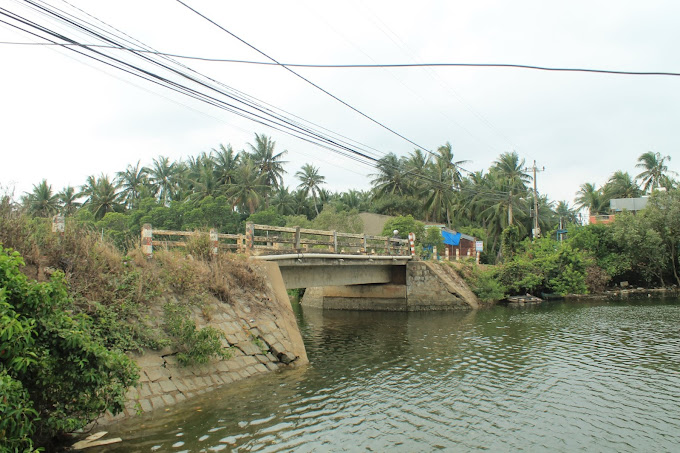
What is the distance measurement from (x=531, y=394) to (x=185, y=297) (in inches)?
367

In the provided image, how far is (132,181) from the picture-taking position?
63312 mm

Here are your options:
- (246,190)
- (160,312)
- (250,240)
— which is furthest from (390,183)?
(160,312)

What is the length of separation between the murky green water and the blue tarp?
31.3 meters

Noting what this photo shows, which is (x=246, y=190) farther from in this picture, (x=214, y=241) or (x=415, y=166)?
(x=214, y=241)

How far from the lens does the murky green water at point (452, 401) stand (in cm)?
831

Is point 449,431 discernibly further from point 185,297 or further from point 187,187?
point 187,187

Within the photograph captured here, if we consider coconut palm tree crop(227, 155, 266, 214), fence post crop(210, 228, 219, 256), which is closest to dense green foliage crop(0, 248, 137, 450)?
fence post crop(210, 228, 219, 256)

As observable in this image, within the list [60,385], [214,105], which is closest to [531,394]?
[60,385]

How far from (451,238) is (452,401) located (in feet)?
138

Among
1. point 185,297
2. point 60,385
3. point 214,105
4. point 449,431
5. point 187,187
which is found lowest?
point 449,431

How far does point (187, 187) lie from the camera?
2425 inches

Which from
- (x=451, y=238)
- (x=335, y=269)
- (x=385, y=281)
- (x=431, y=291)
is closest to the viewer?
(x=335, y=269)

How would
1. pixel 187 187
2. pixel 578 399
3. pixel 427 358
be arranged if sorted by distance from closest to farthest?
pixel 578 399 < pixel 427 358 < pixel 187 187

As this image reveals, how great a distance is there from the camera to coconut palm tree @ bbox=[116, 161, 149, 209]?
205 ft
